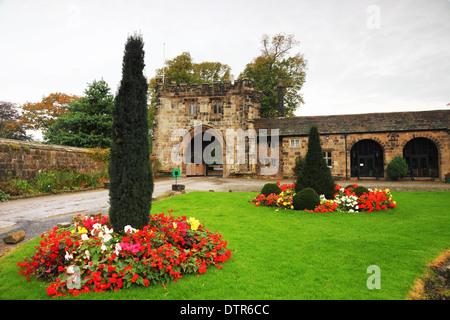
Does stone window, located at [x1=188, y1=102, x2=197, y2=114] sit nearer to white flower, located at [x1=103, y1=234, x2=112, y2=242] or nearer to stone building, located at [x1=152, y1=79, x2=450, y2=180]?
stone building, located at [x1=152, y1=79, x2=450, y2=180]

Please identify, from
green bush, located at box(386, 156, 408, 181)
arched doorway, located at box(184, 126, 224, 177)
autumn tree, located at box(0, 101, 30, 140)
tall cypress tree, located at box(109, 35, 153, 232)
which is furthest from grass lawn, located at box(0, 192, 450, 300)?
autumn tree, located at box(0, 101, 30, 140)

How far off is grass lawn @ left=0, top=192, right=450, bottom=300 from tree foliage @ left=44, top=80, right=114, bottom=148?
15.8 meters

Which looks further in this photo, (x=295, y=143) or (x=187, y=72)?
(x=187, y=72)

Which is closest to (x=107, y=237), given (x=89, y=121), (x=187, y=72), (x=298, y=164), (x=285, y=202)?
(x=285, y=202)

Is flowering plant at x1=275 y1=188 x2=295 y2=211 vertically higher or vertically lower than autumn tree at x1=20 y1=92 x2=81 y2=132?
lower

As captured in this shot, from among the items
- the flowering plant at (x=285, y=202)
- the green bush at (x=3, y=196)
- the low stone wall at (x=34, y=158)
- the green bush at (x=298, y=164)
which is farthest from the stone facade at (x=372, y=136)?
the green bush at (x=3, y=196)

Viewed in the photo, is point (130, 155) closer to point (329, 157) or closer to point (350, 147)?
point (329, 157)

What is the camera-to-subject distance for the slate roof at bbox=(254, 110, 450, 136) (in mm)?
21969

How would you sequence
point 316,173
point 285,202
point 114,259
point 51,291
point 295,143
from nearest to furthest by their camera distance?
point 51,291
point 114,259
point 285,202
point 316,173
point 295,143

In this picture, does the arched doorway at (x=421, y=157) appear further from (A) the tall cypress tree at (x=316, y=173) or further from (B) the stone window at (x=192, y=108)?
(B) the stone window at (x=192, y=108)

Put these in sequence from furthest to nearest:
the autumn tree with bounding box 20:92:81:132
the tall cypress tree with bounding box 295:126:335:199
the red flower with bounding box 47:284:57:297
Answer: the autumn tree with bounding box 20:92:81:132 < the tall cypress tree with bounding box 295:126:335:199 < the red flower with bounding box 47:284:57:297

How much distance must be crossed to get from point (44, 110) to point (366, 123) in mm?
38025

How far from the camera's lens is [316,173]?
10.1 metres
